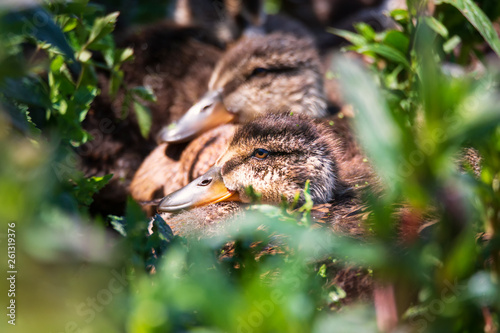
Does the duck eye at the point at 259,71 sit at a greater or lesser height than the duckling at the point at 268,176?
lesser

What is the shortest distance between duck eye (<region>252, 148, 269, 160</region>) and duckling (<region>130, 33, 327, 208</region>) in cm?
48

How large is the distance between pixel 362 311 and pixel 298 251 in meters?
0.19

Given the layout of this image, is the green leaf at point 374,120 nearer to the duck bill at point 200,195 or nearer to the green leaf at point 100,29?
the duck bill at point 200,195

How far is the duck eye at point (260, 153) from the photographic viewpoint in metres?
1.87

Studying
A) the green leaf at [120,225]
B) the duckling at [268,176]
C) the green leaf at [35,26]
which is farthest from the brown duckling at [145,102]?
the green leaf at [35,26]

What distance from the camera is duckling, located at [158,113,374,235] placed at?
183 cm

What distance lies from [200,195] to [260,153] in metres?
0.26

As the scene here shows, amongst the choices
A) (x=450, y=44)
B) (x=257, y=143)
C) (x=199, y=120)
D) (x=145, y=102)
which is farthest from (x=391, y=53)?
(x=145, y=102)

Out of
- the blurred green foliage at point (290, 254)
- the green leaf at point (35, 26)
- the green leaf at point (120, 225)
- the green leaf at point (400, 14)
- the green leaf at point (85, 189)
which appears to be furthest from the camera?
the green leaf at point (400, 14)

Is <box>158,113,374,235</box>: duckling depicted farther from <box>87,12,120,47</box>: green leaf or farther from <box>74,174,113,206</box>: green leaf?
<box>87,12,120,47</box>: green leaf

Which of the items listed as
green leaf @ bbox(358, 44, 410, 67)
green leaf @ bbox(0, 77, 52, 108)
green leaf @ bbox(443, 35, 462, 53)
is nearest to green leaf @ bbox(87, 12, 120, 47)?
green leaf @ bbox(0, 77, 52, 108)

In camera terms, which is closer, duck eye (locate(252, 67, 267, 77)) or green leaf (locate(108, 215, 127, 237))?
green leaf (locate(108, 215, 127, 237))

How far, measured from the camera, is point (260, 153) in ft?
6.16

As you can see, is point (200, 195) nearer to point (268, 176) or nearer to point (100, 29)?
point (268, 176)
